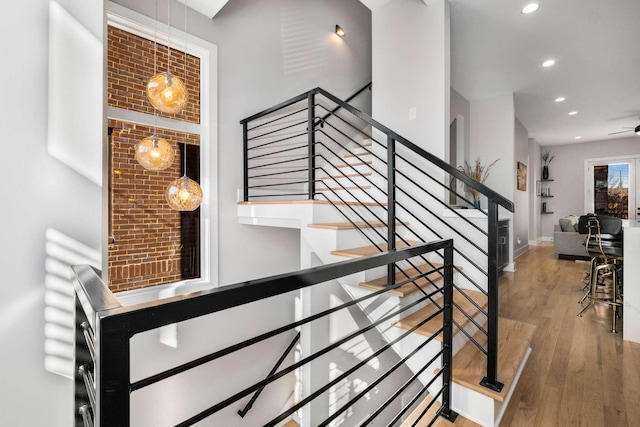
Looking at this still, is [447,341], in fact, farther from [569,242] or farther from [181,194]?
[569,242]

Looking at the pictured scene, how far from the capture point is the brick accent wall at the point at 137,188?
2574mm

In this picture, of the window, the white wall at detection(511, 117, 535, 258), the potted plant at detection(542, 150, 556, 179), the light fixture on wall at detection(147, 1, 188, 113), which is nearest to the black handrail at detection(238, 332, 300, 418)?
the light fixture on wall at detection(147, 1, 188, 113)

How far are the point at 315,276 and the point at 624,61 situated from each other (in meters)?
5.81

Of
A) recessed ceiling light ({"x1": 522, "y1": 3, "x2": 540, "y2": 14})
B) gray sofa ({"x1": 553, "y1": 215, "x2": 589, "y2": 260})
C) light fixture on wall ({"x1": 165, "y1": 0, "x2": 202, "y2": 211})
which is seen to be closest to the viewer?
light fixture on wall ({"x1": 165, "y1": 0, "x2": 202, "y2": 211})

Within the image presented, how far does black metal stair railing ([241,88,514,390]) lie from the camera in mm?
1606

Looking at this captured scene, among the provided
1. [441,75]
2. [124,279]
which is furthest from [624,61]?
[124,279]

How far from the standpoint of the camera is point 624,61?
4.15 metres

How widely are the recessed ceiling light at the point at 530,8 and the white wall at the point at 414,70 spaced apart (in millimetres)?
850

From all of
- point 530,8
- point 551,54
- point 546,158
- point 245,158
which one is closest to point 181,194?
point 245,158

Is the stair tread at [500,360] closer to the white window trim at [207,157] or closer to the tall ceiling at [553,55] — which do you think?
the white window trim at [207,157]

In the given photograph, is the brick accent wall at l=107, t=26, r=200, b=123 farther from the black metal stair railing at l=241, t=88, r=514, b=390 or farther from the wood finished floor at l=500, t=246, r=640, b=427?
the wood finished floor at l=500, t=246, r=640, b=427

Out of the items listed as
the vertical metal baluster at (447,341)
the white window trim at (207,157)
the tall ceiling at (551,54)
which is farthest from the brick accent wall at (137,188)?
the vertical metal baluster at (447,341)

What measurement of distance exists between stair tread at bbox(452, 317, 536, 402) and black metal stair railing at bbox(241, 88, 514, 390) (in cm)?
6

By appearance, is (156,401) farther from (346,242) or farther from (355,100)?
(355,100)
